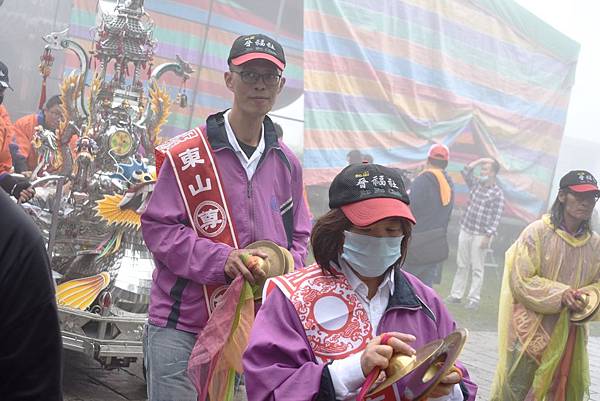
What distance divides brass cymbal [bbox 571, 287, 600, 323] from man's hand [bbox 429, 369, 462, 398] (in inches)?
132

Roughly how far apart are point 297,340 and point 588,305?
11.7 ft

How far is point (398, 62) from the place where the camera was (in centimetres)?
1380

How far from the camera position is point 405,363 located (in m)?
2.59

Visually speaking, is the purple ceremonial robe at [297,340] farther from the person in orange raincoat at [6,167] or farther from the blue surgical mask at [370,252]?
the person in orange raincoat at [6,167]

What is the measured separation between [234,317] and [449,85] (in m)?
11.5

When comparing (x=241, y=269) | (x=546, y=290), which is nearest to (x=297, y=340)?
(x=241, y=269)

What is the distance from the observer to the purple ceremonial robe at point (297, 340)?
280 centimetres

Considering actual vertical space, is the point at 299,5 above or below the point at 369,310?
above

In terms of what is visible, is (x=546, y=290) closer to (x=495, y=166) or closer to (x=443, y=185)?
(x=443, y=185)

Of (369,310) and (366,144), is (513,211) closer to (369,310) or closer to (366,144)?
(366,144)

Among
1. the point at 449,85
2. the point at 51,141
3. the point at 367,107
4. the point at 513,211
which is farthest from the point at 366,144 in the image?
the point at 51,141

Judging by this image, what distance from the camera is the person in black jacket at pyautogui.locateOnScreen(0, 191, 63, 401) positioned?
1.79 m

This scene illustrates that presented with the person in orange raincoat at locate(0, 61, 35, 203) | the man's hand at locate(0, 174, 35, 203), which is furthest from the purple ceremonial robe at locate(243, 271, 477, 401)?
the man's hand at locate(0, 174, 35, 203)

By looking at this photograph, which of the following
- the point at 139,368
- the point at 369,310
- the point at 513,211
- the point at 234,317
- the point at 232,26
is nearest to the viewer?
the point at 369,310
